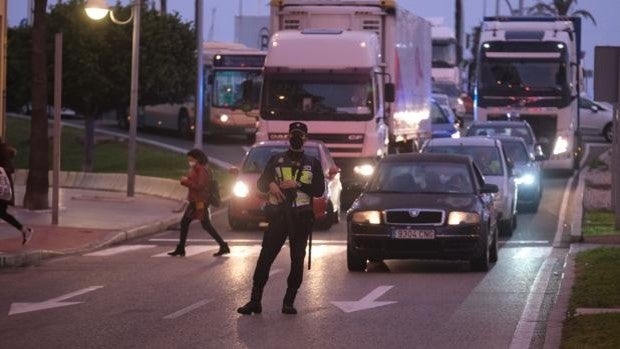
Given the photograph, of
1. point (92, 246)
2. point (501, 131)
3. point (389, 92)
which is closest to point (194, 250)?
point (92, 246)

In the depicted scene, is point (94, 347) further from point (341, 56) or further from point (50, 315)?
point (341, 56)

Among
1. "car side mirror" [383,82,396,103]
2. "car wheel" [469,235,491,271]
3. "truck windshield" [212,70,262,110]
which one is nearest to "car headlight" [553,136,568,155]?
"car side mirror" [383,82,396,103]

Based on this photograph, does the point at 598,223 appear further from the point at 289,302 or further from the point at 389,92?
the point at 289,302

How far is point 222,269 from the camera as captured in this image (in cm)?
2172

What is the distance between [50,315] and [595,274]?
6602 mm

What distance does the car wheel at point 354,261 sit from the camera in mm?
20919

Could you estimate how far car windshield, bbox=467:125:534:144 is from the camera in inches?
1559

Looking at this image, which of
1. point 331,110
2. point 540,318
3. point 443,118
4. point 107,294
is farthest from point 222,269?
point 443,118

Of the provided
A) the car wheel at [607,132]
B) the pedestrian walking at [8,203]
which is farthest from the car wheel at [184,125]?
the pedestrian walking at [8,203]

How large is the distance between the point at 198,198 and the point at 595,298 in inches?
350

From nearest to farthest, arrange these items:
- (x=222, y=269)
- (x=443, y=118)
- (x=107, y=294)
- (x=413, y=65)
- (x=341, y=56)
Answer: (x=107, y=294)
(x=222, y=269)
(x=341, y=56)
(x=413, y=65)
(x=443, y=118)

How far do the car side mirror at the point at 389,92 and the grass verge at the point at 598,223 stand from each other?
16.8ft

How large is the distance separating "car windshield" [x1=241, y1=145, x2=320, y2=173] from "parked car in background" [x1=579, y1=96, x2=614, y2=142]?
121ft

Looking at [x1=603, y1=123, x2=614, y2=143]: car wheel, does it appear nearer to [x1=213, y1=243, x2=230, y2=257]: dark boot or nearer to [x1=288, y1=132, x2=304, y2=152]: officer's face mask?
[x1=213, y1=243, x2=230, y2=257]: dark boot
